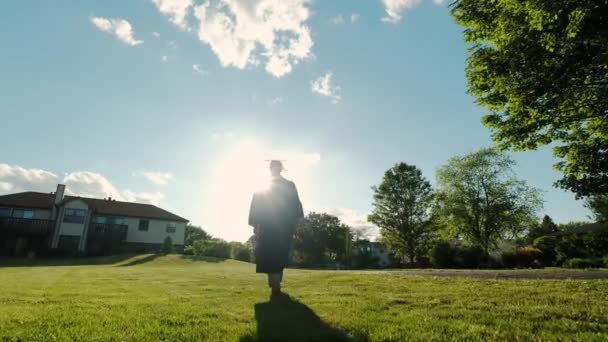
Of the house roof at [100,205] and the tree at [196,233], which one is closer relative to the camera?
the house roof at [100,205]

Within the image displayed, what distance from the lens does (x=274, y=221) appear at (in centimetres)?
633

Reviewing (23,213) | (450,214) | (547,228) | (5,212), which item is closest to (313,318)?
(450,214)

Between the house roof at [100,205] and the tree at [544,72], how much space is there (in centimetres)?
4848

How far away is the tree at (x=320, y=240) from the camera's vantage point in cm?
6397

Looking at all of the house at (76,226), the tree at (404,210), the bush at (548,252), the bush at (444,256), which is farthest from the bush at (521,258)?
the house at (76,226)

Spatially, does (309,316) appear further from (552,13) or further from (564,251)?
(564,251)

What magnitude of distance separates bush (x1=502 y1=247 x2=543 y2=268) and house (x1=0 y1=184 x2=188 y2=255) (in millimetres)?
42369

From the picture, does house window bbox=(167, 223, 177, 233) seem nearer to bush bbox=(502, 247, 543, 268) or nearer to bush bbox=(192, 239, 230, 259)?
bush bbox=(192, 239, 230, 259)

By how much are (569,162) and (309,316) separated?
38.5 feet

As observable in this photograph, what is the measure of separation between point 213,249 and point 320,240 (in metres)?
23.5

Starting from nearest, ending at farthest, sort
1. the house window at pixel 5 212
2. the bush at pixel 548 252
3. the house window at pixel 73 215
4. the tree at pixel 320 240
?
the bush at pixel 548 252
the house window at pixel 5 212
the house window at pixel 73 215
the tree at pixel 320 240

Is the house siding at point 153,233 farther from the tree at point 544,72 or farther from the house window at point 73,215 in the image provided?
the tree at point 544,72

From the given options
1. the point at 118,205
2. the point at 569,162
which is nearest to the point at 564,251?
the point at 569,162

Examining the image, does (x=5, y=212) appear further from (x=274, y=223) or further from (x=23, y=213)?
(x=274, y=223)
